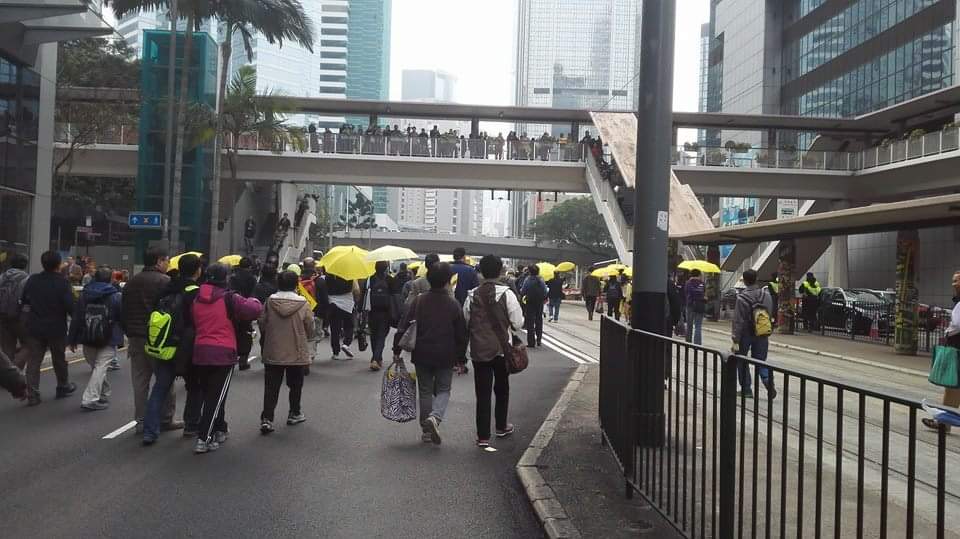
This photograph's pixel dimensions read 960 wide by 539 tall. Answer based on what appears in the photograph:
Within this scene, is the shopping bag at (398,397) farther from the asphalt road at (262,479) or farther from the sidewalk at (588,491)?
the sidewalk at (588,491)

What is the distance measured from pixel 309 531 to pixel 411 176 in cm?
3395

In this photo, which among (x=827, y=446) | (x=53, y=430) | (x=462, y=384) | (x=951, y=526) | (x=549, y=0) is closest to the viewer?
(x=951, y=526)

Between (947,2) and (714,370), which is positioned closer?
(714,370)

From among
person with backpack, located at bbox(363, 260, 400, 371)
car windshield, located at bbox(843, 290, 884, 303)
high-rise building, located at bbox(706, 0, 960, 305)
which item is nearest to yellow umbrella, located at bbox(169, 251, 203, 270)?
person with backpack, located at bbox(363, 260, 400, 371)

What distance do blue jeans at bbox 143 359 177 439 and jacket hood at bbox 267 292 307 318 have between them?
3.58ft

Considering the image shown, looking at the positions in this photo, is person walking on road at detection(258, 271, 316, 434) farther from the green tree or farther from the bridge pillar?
the green tree

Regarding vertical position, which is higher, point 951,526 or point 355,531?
point 951,526

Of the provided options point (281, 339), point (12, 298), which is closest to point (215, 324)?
point (281, 339)

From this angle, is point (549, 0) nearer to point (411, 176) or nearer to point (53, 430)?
point (411, 176)

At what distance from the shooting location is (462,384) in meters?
12.5

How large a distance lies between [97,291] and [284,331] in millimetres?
2865

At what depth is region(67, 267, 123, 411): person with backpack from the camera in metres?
9.63

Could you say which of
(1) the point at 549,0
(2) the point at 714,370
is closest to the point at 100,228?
(2) the point at 714,370

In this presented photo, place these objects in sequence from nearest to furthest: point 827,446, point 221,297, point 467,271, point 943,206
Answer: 1. point 827,446
2. point 221,297
3. point 467,271
4. point 943,206
